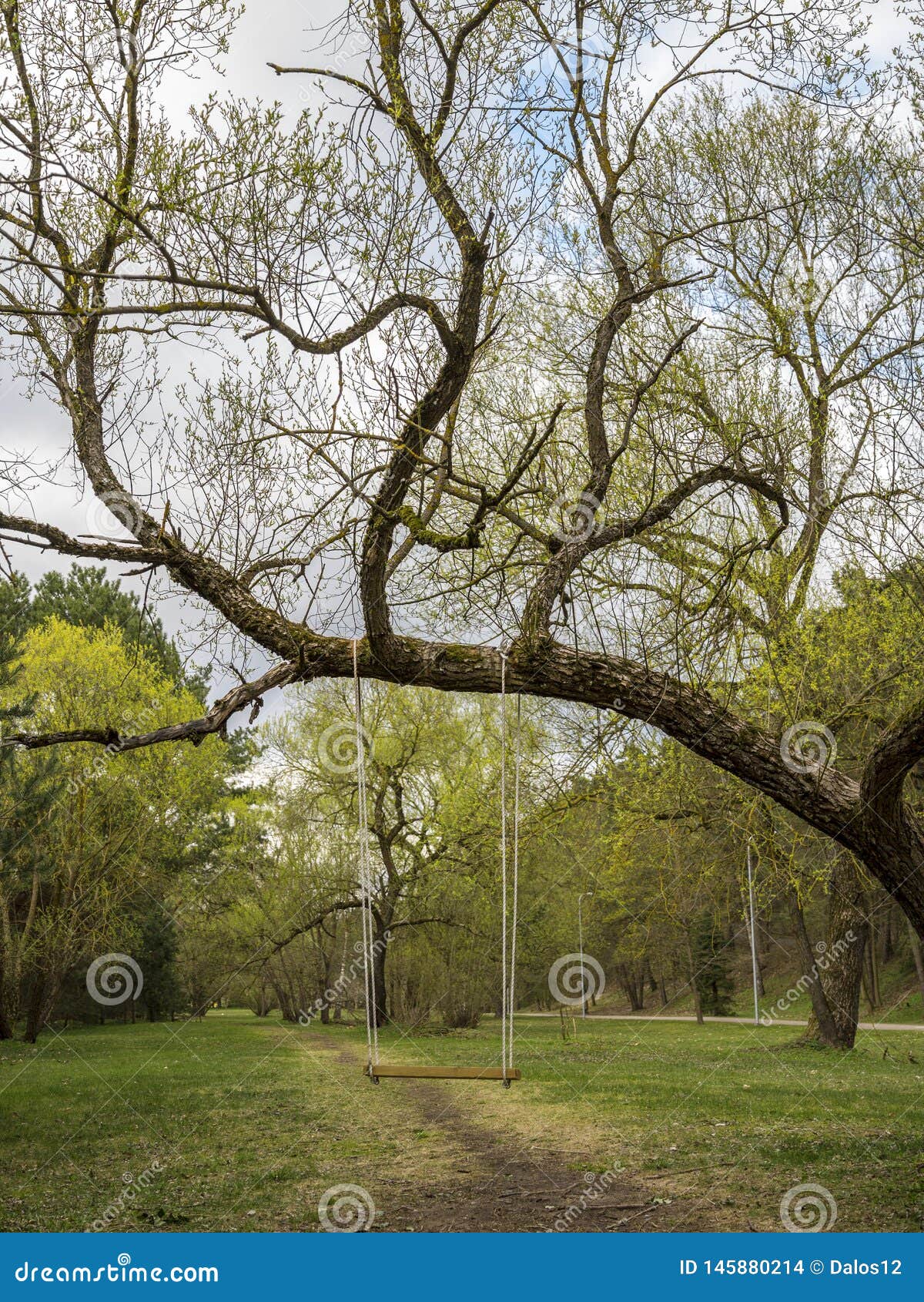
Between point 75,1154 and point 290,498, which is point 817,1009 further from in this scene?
point 290,498

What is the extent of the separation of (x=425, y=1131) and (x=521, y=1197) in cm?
263

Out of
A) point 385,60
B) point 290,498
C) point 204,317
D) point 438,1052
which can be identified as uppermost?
point 385,60

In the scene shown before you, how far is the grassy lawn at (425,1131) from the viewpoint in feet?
19.2

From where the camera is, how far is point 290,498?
5684mm

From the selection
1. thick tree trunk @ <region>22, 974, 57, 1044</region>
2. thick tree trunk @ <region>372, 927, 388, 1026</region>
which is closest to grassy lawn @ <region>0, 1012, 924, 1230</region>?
thick tree trunk @ <region>22, 974, 57, 1044</region>

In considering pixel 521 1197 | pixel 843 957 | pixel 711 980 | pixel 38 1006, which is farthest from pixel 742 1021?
pixel 521 1197

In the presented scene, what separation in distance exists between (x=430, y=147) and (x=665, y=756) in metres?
5.18

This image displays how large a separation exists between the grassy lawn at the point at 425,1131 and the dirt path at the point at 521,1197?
2.6 inches

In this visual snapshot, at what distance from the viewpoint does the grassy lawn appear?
586 cm

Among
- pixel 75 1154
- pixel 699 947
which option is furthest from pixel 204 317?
pixel 699 947

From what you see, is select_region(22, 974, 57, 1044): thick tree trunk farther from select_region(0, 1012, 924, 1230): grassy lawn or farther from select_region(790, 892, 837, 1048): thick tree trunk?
select_region(790, 892, 837, 1048): thick tree trunk

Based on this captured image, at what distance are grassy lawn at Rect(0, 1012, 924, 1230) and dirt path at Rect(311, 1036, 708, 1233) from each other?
7 centimetres

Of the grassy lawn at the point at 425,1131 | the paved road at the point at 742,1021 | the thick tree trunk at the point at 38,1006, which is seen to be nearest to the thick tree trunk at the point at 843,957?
the grassy lawn at the point at 425,1131

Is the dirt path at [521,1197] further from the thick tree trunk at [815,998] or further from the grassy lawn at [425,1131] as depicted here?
the thick tree trunk at [815,998]
